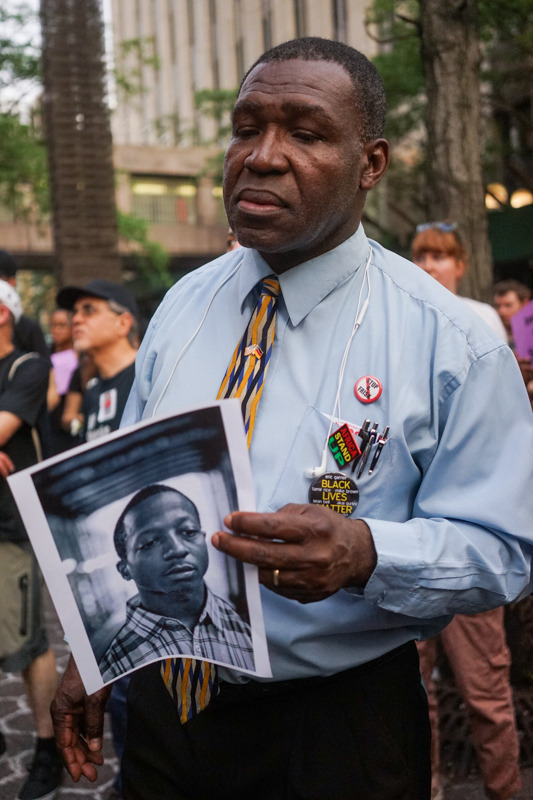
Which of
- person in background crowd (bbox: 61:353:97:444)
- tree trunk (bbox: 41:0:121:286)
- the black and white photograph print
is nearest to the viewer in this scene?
the black and white photograph print

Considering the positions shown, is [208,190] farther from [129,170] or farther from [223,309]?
[223,309]

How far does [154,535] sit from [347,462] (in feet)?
1.24

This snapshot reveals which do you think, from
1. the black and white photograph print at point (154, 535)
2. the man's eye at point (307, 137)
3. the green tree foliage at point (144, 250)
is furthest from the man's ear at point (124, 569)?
the green tree foliage at point (144, 250)

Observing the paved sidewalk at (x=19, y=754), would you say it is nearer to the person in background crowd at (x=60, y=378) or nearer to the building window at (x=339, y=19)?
the person in background crowd at (x=60, y=378)

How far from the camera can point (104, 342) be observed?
169 inches

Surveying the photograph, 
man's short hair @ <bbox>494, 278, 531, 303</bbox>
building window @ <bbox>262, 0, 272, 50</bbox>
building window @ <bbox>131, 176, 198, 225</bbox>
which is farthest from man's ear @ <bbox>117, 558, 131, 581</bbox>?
building window @ <bbox>262, 0, 272, 50</bbox>

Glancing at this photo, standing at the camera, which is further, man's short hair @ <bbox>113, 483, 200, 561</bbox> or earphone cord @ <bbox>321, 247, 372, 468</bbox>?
earphone cord @ <bbox>321, 247, 372, 468</bbox>

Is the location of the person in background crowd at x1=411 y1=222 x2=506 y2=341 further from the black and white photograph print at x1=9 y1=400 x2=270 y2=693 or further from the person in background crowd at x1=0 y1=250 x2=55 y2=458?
the black and white photograph print at x1=9 y1=400 x2=270 y2=693

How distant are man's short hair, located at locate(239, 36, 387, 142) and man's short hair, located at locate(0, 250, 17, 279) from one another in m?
3.13

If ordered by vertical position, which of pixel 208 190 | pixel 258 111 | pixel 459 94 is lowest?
pixel 258 111

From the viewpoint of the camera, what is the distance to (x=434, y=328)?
5.65 feet

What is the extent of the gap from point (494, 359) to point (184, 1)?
1985 inches

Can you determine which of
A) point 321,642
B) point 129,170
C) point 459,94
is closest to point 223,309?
point 321,642

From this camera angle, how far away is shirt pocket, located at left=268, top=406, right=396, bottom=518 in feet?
5.49
